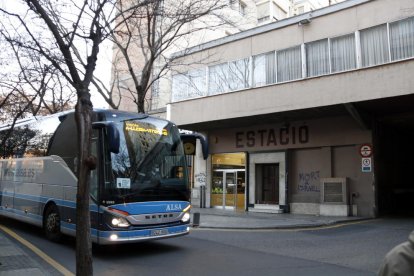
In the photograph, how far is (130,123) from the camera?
940 cm

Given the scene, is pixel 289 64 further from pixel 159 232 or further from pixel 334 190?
pixel 159 232

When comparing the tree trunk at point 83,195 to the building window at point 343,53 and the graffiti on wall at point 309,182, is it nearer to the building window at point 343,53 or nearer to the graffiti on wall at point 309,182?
the building window at point 343,53

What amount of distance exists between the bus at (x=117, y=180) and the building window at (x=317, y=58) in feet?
32.7

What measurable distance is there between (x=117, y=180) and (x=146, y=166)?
73 centimetres

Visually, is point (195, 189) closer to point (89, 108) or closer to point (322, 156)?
point (322, 156)

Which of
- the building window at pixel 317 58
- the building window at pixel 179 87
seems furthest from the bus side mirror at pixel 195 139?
the building window at pixel 179 87

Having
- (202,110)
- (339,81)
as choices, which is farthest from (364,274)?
(202,110)

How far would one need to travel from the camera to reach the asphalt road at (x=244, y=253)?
798cm

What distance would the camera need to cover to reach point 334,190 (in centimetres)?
1870

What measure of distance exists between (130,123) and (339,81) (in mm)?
10405

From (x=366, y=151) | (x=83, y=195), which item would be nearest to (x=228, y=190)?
(x=366, y=151)

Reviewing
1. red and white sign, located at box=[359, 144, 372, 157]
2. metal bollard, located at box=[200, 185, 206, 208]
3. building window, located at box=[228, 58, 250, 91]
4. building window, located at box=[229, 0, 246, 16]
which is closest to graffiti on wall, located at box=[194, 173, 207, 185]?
metal bollard, located at box=[200, 185, 206, 208]

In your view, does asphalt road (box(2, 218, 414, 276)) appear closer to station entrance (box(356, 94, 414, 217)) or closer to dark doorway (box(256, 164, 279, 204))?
station entrance (box(356, 94, 414, 217))

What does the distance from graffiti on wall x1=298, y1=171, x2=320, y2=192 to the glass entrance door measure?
3.45m
